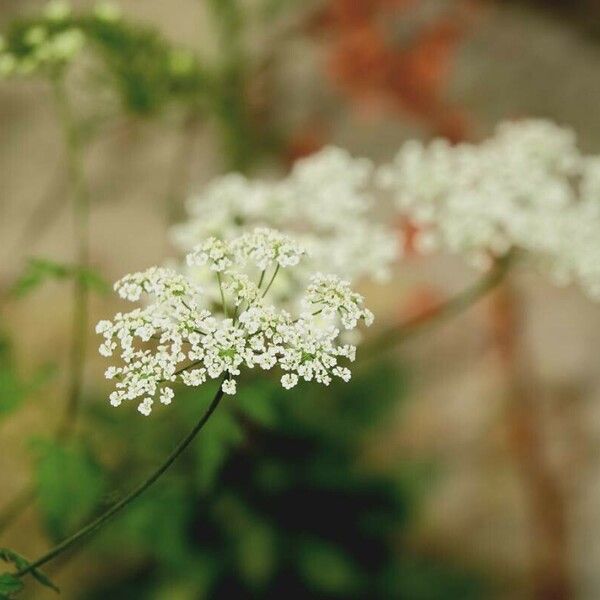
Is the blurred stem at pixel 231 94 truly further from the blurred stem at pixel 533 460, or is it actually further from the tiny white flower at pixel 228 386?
the tiny white flower at pixel 228 386

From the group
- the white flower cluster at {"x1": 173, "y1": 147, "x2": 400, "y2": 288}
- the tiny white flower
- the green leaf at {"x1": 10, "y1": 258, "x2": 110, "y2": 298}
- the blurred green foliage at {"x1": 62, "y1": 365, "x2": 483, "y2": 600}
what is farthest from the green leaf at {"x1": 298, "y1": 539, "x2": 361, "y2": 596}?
the tiny white flower

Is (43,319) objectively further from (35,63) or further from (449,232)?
(449,232)

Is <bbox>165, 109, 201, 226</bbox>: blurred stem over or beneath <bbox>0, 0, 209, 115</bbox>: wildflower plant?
over

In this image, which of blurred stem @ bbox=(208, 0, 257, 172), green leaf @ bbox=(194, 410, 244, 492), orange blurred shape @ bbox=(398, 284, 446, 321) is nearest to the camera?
green leaf @ bbox=(194, 410, 244, 492)

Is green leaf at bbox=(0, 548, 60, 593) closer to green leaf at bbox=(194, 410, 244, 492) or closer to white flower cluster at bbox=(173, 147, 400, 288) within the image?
green leaf at bbox=(194, 410, 244, 492)

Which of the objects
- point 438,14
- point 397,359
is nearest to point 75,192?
point 397,359

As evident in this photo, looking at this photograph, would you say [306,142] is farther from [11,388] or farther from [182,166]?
[11,388]

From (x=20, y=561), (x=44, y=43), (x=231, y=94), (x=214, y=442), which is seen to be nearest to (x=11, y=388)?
(x=214, y=442)
